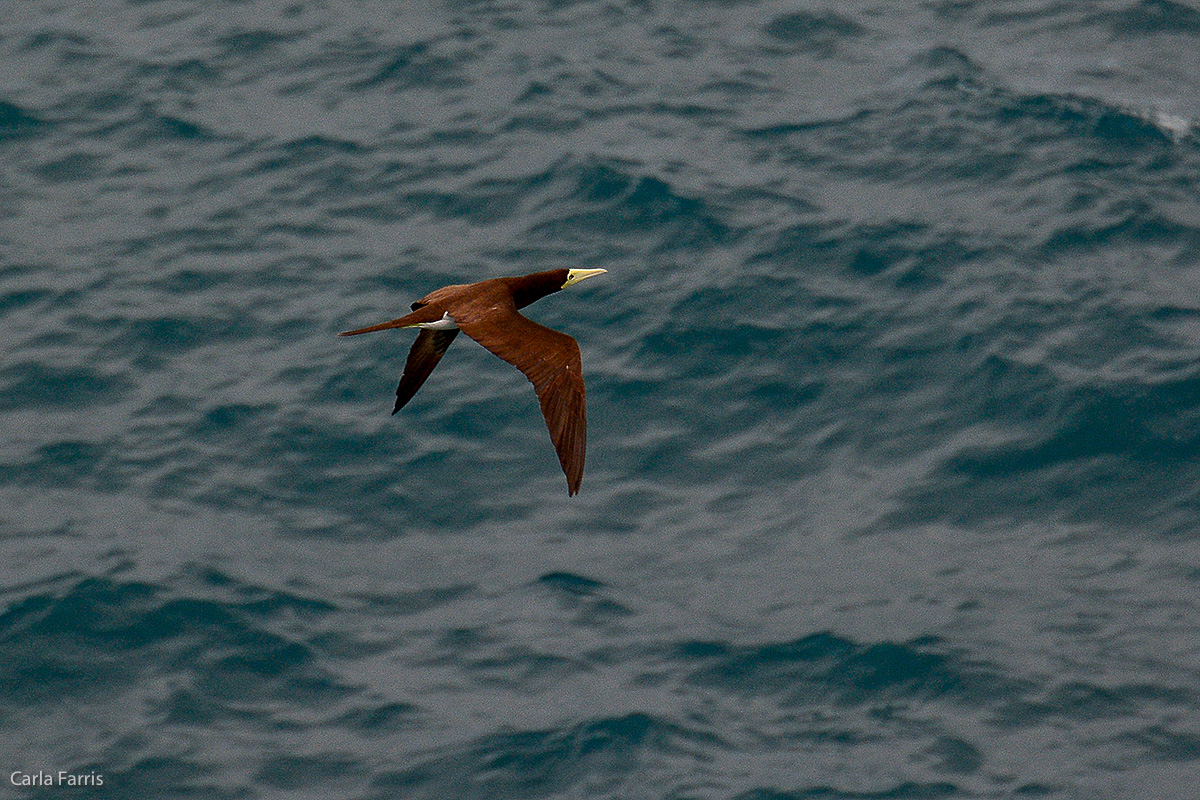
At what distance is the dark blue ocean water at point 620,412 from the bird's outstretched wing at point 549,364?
3.67m

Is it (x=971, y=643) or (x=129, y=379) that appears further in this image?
(x=129, y=379)

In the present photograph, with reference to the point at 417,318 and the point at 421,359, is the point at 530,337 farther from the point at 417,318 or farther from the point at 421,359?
the point at 421,359

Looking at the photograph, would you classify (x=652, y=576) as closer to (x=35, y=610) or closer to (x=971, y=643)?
(x=971, y=643)

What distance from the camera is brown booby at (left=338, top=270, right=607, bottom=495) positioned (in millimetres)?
10453

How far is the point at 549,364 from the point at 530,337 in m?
0.26

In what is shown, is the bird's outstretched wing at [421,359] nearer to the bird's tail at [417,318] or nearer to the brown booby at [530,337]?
the brown booby at [530,337]

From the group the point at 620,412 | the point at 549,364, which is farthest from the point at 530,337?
the point at 620,412

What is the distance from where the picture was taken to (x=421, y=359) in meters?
12.7

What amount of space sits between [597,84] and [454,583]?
7.73m

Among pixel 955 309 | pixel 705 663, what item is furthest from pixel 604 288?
pixel 705 663

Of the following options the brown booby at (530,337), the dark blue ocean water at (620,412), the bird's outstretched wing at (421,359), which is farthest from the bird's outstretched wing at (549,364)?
the dark blue ocean water at (620,412)

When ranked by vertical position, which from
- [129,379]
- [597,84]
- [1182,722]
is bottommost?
[1182,722]

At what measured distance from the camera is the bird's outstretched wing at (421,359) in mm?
12570

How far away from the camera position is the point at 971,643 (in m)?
13.9
